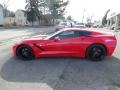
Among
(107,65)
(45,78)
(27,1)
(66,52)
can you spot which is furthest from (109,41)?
A: (27,1)

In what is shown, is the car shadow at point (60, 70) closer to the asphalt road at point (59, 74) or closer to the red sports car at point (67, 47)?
the asphalt road at point (59, 74)

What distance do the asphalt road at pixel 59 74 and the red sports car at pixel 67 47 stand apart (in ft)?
0.98

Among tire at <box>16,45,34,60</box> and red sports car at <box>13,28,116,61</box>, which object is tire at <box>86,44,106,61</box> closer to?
red sports car at <box>13,28,116,61</box>

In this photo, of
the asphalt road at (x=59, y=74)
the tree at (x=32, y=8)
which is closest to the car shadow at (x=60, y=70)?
the asphalt road at (x=59, y=74)

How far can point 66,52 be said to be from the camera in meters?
8.91

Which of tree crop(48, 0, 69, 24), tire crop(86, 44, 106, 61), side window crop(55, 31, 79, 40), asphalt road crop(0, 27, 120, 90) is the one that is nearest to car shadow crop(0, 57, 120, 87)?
asphalt road crop(0, 27, 120, 90)

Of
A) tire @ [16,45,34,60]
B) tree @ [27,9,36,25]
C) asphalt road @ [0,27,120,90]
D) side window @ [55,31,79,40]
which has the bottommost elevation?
asphalt road @ [0,27,120,90]

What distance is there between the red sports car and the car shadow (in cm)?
29

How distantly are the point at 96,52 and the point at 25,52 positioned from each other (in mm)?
2962

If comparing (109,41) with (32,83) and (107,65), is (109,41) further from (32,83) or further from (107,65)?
(32,83)

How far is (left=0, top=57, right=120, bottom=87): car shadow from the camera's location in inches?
246

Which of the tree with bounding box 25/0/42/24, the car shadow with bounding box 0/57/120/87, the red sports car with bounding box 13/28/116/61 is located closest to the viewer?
the car shadow with bounding box 0/57/120/87

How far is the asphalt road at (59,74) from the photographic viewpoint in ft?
18.6

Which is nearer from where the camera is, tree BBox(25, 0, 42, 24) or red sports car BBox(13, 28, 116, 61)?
red sports car BBox(13, 28, 116, 61)
